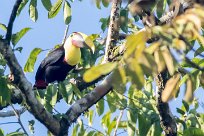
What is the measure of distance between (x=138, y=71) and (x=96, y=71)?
9 cm

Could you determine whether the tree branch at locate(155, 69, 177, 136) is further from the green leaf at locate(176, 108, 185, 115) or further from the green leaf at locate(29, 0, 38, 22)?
the green leaf at locate(29, 0, 38, 22)

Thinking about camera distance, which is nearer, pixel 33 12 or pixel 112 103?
pixel 112 103

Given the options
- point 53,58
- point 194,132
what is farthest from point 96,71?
point 53,58

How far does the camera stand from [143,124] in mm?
2744

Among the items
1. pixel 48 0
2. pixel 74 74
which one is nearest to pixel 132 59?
pixel 48 0

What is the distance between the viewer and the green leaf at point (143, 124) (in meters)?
2.71

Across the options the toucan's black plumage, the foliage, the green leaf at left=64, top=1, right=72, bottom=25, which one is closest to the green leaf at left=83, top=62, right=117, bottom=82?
the foliage

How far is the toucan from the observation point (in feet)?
14.9

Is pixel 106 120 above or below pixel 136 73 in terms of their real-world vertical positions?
below

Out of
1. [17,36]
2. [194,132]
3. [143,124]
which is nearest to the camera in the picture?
[194,132]

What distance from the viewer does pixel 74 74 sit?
3586mm

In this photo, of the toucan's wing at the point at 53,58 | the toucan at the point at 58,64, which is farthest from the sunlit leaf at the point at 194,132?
the toucan's wing at the point at 53,58

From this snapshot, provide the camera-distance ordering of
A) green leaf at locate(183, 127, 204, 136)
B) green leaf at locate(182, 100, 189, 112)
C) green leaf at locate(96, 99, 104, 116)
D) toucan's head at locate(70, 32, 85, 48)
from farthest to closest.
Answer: toucan's head at locate(70, 32, 85, 48), green leaf at locate(96, 99, 104, 116), green leaf at locate(182, 100, 189, 112), green leaf at locate(183, 127, 204, 136)

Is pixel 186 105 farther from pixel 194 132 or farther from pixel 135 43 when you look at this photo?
pixel 135 43
